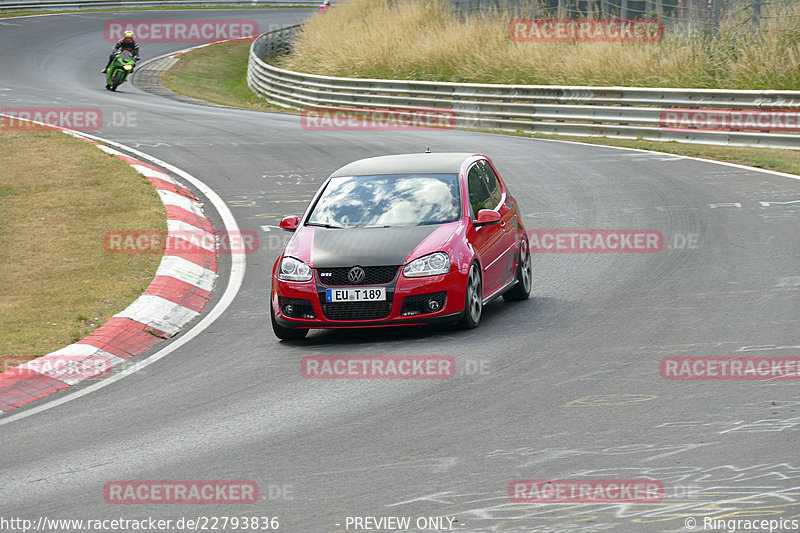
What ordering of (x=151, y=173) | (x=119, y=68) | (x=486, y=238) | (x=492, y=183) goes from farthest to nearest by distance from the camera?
(x=119, y=68)
(x=151, y=173)
(x=492, y=183)
(x=486, y=238)

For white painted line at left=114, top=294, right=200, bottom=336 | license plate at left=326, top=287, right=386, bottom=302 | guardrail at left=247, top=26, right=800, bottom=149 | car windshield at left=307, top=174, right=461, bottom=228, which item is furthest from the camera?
guardrail at left=247, top=26, right=800, bottom=149

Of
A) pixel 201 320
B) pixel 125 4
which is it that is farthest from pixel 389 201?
pixel 125 4

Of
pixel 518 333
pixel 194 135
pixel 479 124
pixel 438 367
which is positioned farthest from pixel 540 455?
pixel 479 124

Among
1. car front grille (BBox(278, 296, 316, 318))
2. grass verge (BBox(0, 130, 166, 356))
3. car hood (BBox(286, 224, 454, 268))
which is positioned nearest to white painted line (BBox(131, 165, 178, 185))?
grass verge (BBox(0, 130, 166, 356))

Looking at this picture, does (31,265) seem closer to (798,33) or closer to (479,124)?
(479,124)

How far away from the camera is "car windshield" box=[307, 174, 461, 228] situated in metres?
10.7

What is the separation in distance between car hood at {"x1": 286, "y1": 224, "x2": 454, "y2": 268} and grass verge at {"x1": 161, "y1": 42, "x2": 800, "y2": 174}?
10563 mm

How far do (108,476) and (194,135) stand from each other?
18.9 meters

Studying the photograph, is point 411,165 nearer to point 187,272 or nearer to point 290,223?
point 290,223

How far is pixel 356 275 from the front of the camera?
990cm

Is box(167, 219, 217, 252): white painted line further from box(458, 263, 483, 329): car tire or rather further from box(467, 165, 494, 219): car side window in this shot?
box(458, 263, 483, 329): car tire

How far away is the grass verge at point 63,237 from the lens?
11039mm

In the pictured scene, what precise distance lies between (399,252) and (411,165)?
5.71 feet

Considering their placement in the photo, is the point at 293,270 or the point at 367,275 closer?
the point at 367,275
